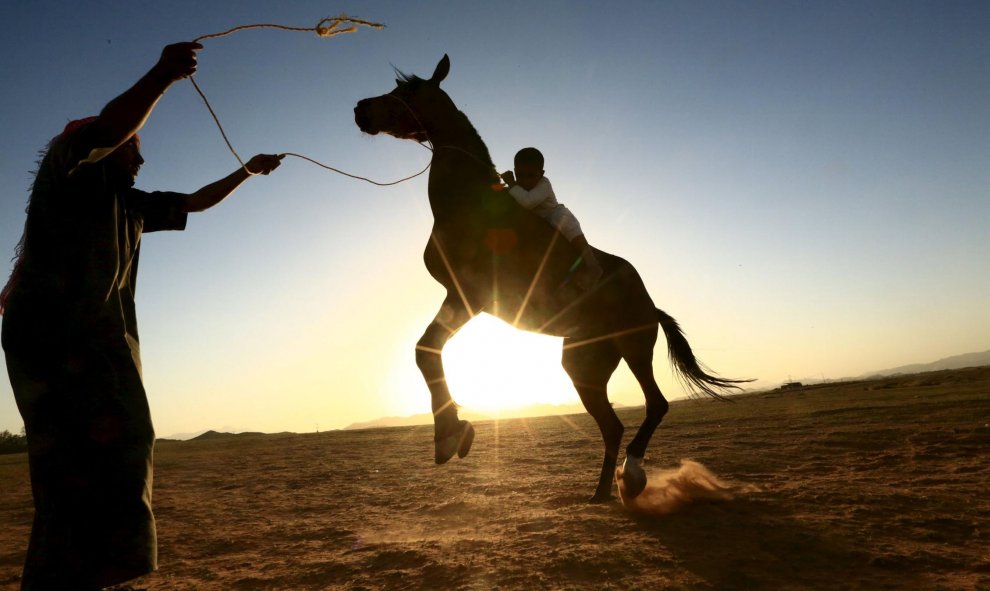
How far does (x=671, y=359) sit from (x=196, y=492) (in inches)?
227

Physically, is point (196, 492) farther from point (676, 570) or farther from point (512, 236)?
point (676, 570)

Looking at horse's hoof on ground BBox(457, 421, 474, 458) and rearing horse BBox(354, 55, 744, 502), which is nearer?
horse's hoof on ground BBox(457, 421, 474, 458)

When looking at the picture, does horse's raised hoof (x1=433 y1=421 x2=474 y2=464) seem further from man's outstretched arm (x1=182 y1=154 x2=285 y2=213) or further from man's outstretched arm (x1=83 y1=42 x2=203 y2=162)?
man's outstretched arm (x1=83 y1=42 x2=203 y2=162)

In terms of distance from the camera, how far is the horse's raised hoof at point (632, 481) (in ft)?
13.4

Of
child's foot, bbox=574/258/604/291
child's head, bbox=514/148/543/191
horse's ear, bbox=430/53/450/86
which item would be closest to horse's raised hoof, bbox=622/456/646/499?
child's foot, bbox=574/258/604/291

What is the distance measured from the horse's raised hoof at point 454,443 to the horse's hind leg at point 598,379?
160 centimetres

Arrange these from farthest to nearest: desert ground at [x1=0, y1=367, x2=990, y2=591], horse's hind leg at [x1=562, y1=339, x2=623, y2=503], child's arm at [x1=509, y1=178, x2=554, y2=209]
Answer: horse's hind leg at [x1=562, y1=339, x2=623, y2=503], child's arm at [x1=509, y1=178, x2=554, y2=209], desert ground at [x1=0, y1=367, x2=990, y2=591]

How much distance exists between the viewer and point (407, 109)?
3.94 meters

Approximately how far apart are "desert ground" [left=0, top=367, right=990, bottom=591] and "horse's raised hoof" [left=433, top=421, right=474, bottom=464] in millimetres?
552

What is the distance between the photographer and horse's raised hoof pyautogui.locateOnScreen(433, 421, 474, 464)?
3160 mm

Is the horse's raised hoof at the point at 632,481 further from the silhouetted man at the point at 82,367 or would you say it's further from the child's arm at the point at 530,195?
the silhouetted man at the point at 82,367

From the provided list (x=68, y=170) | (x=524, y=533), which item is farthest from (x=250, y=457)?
(x=68, y=170)

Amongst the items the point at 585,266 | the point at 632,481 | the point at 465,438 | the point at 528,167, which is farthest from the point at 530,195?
the point at 632,481

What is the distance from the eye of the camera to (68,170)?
2299 mm
